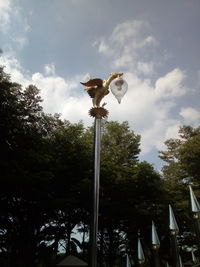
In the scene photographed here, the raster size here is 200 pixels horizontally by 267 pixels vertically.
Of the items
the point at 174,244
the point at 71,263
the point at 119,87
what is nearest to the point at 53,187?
the point at 71,263

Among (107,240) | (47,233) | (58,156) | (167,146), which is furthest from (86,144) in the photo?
(167,146)

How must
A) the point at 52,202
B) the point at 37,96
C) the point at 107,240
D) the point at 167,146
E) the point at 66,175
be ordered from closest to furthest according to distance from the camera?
the point at 52,202
the point at 66,175
the point at 37,96
the point at 107,240
the point at 167,146

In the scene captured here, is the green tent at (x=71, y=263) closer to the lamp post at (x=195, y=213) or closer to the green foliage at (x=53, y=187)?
the lamp post at (x=195, y=213)

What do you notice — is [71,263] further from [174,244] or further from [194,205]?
[194,205]

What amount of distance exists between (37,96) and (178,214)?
607 inches

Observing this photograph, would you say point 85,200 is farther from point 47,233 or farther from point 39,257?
point 39,257

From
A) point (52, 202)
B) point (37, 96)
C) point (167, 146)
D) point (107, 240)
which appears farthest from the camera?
point (167, 146)

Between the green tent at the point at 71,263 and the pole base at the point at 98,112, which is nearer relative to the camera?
the pole base at the point at 98,112

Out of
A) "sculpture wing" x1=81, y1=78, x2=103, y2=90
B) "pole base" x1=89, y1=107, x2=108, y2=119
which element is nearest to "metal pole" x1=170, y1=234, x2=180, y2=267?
"pole base" x1=89, y1=107, x2=108, y2=119

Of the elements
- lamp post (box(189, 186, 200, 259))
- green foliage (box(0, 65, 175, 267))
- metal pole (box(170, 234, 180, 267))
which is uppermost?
green foliage (box(0, 65, 175, 267))

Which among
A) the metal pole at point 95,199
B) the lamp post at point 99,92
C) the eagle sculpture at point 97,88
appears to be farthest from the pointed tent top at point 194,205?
the eagle sculpture at point 97,88

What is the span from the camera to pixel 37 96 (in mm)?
21078

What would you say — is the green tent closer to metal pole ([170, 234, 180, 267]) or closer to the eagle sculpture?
metal pole ([170, 234, 180, 267])

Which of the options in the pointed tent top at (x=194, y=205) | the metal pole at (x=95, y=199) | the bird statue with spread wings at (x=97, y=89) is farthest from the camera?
the bird statue with spread wings at (x=97, y=89)
